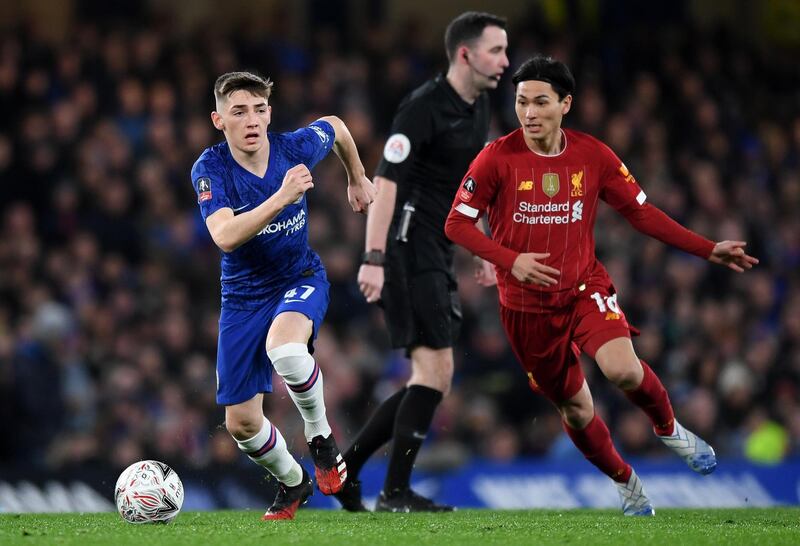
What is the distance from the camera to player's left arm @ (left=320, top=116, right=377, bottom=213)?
23.8 ft

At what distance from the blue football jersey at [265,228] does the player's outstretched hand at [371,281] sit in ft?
1.24

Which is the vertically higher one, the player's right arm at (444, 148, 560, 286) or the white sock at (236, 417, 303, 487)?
the player's right arm at (444, 148, 560, 286)

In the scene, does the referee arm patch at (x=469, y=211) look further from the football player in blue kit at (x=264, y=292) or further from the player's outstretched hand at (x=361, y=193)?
the football player in blue kit at (x=264, y=292)

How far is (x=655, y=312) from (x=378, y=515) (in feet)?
21.7

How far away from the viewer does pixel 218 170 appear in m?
6.65

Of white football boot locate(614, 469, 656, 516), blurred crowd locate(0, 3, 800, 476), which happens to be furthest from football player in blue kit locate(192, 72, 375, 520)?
blurred crowd locate(0, 3, 800, 476)

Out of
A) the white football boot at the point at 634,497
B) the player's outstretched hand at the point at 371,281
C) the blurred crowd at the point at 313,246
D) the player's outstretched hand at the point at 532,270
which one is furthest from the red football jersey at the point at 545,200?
the blurred crowd at the point at 313,246

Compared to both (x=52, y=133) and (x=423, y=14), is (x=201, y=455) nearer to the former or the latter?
(x=52, y=133)

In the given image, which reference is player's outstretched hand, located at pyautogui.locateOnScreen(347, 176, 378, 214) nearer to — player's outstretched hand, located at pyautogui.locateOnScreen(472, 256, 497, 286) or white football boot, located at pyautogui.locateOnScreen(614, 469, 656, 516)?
player's outstretched hand, located at pyautogui.locateOnScreen(472, 256, 497, 286)

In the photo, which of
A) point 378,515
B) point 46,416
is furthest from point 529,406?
point 378,515

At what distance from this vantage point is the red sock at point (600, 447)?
7078mm

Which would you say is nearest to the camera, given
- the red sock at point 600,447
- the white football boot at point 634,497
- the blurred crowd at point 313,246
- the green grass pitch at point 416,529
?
the green grass pitch at point 416,529

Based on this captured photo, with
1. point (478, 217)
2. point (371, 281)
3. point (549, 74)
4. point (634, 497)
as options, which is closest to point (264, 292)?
point (371, 281)

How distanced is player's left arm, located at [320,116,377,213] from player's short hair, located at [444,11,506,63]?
2.92 ft
